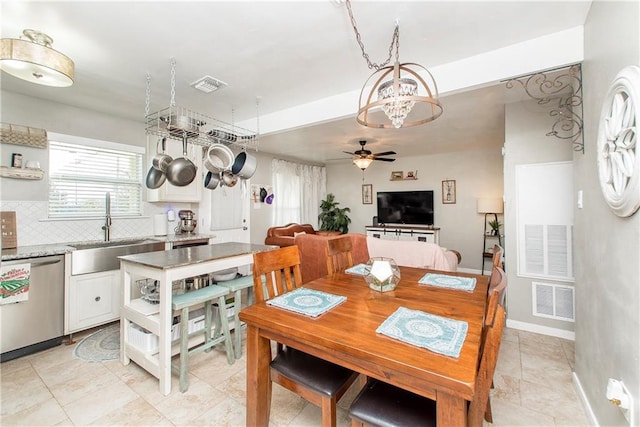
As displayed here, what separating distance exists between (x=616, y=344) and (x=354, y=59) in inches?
96.2

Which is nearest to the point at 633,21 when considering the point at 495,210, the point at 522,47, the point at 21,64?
the point at 522,47

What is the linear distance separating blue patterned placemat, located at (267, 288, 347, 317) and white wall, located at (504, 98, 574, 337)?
8.08ft

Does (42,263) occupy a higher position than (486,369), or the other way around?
(42,263)

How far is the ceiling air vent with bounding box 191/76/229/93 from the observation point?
2559 mm

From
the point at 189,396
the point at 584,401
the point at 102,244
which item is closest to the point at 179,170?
the point at 102,244

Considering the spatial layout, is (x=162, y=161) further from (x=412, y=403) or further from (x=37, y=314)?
(x=412, y=403)

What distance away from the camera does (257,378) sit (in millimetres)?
1385

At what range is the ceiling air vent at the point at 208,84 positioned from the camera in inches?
101

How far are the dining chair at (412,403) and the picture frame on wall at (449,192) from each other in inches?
217

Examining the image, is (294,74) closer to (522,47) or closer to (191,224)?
(522,47)

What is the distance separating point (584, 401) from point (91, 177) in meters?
5.06

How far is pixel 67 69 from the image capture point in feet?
5.59

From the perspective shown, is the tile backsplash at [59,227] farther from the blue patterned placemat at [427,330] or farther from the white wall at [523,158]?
the white wall at [523,158]

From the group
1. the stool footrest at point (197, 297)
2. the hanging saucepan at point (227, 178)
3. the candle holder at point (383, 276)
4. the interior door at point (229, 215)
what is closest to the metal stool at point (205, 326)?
the stool footrest at point (197, 297)
